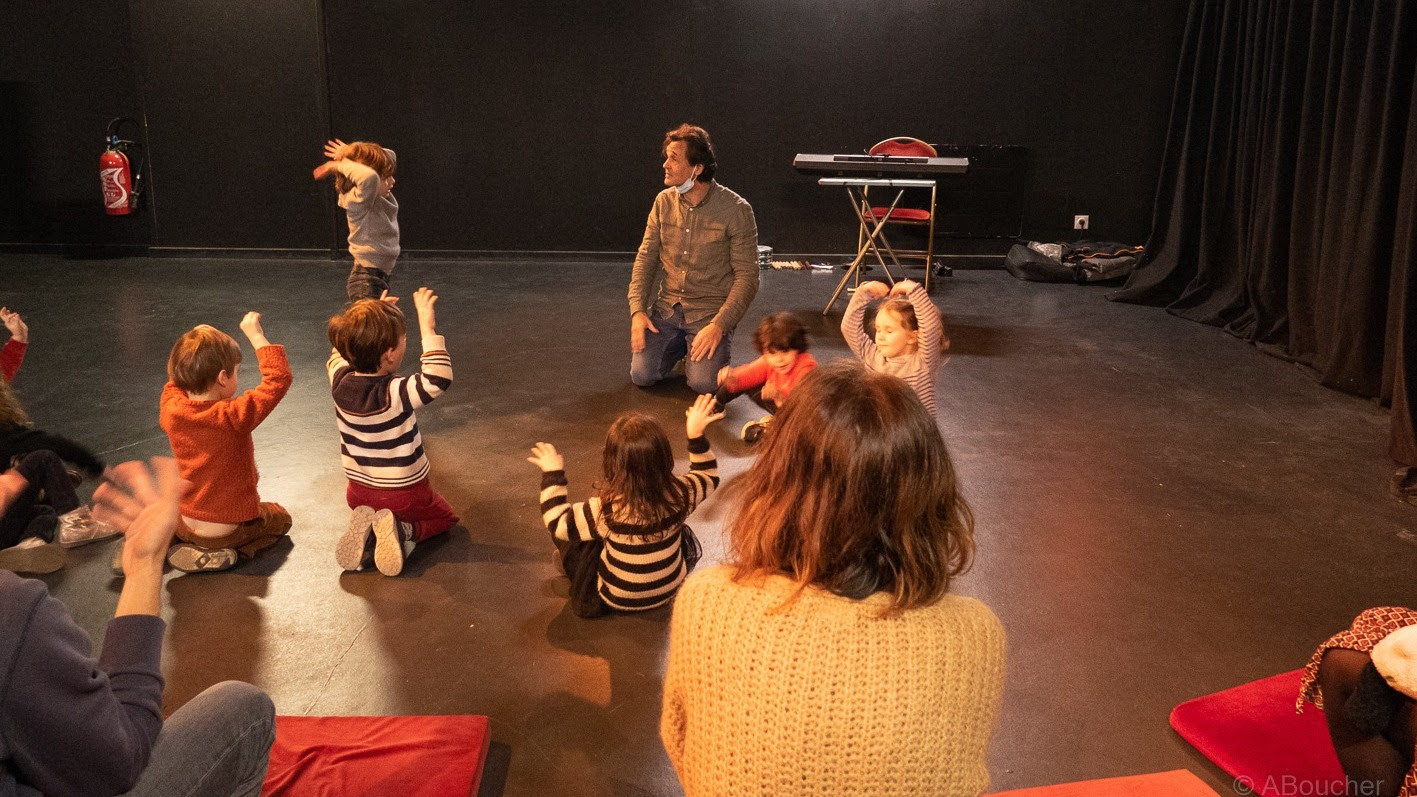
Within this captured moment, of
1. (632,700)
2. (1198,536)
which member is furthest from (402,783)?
(1198,536)

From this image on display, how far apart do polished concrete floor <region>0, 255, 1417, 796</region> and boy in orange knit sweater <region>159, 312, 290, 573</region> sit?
106mm

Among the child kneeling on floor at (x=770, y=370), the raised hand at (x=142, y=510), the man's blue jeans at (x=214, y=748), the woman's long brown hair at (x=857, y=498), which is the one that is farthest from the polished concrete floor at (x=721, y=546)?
the woman's long brown hair at (x=857, y=498)

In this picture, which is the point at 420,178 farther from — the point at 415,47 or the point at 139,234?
the point at 139,234

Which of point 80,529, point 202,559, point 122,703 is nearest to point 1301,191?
point 202,559

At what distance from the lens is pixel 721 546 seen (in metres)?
3.58

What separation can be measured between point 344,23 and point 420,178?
1220 mm

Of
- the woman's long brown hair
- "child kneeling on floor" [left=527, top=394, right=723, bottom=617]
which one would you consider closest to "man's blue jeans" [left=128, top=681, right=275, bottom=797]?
the woman's long brown hair

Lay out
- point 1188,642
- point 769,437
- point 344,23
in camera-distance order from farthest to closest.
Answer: point 344,23, point 1188,642, point 769,437

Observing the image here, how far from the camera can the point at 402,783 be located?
234 cm

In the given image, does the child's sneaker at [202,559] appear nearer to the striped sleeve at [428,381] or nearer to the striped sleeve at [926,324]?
the striped sleeve at [428,381]

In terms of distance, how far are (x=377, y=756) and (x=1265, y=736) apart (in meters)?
2.03

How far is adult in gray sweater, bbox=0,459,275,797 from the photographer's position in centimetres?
145

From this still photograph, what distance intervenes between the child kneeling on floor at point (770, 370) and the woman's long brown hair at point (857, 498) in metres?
2.16

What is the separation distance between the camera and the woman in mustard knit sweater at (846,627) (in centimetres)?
143
